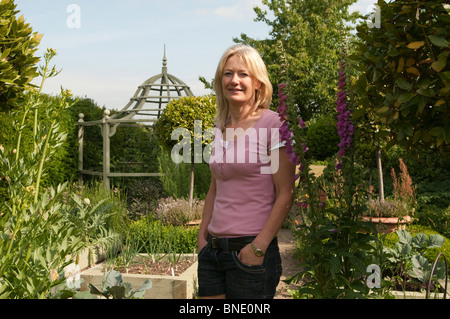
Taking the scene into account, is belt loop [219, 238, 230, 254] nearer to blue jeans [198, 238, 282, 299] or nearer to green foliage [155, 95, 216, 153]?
blue jeans [198, 238, 282, 299]

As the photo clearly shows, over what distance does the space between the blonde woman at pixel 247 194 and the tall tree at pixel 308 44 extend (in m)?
15.7

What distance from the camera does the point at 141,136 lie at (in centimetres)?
1043

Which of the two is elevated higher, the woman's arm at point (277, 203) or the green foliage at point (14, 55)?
the green foliage at point (14, 55)

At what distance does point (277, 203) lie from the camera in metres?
2.09

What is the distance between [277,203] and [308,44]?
2037 cm

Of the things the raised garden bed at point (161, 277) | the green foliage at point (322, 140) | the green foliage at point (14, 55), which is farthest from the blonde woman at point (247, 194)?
the green foliage at point (322, 140)

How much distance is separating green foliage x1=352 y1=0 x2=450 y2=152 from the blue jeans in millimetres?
906

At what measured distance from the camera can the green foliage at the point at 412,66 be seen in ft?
6.52

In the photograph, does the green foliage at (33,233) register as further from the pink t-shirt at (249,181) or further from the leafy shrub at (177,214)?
the leafy shrub at (177,214)

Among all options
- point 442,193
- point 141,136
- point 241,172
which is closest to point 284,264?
point 241,172

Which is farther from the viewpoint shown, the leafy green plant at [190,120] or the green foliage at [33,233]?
the leafy green plant at [190,120]

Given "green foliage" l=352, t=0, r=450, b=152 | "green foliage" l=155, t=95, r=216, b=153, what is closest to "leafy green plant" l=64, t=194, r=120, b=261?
"green foliage" l=155, t=95, r=216, b=153

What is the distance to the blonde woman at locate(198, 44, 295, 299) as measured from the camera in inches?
82.4
